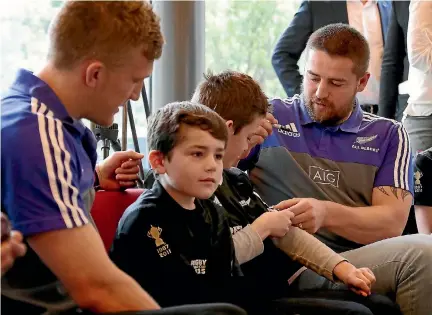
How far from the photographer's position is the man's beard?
7.22 feet

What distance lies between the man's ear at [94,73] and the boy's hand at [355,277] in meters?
0.81

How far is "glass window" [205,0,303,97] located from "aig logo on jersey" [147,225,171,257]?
2074 millimetres

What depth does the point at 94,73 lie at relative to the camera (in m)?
1.31

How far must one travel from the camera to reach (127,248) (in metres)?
1.49

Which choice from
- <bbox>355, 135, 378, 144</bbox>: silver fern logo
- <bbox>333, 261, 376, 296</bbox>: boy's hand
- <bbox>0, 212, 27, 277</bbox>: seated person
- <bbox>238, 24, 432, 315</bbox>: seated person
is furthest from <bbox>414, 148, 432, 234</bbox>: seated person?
<bbox>0, 212, 27, 277</bbox>: seated person

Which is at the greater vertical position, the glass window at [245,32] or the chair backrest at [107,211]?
the glass window at [245,32]

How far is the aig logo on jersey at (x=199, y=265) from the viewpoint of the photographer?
1.53 meters

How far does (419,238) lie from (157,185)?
0.74 metres

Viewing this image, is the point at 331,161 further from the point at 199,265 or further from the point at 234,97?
the point at 199,265

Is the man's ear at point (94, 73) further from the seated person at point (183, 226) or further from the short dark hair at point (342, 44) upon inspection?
the short dark hair at point (342, 44)

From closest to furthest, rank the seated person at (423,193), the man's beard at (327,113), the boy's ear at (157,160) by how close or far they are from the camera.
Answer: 1. the boy's ear at (157,160)
2. the man's beard at (327,113)
3. the seated person at (423,193)

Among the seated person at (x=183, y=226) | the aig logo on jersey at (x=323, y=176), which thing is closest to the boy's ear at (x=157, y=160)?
the seated person at (x=183, y=226)

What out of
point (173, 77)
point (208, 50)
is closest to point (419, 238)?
point (173, 77)

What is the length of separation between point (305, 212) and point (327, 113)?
0.42m
